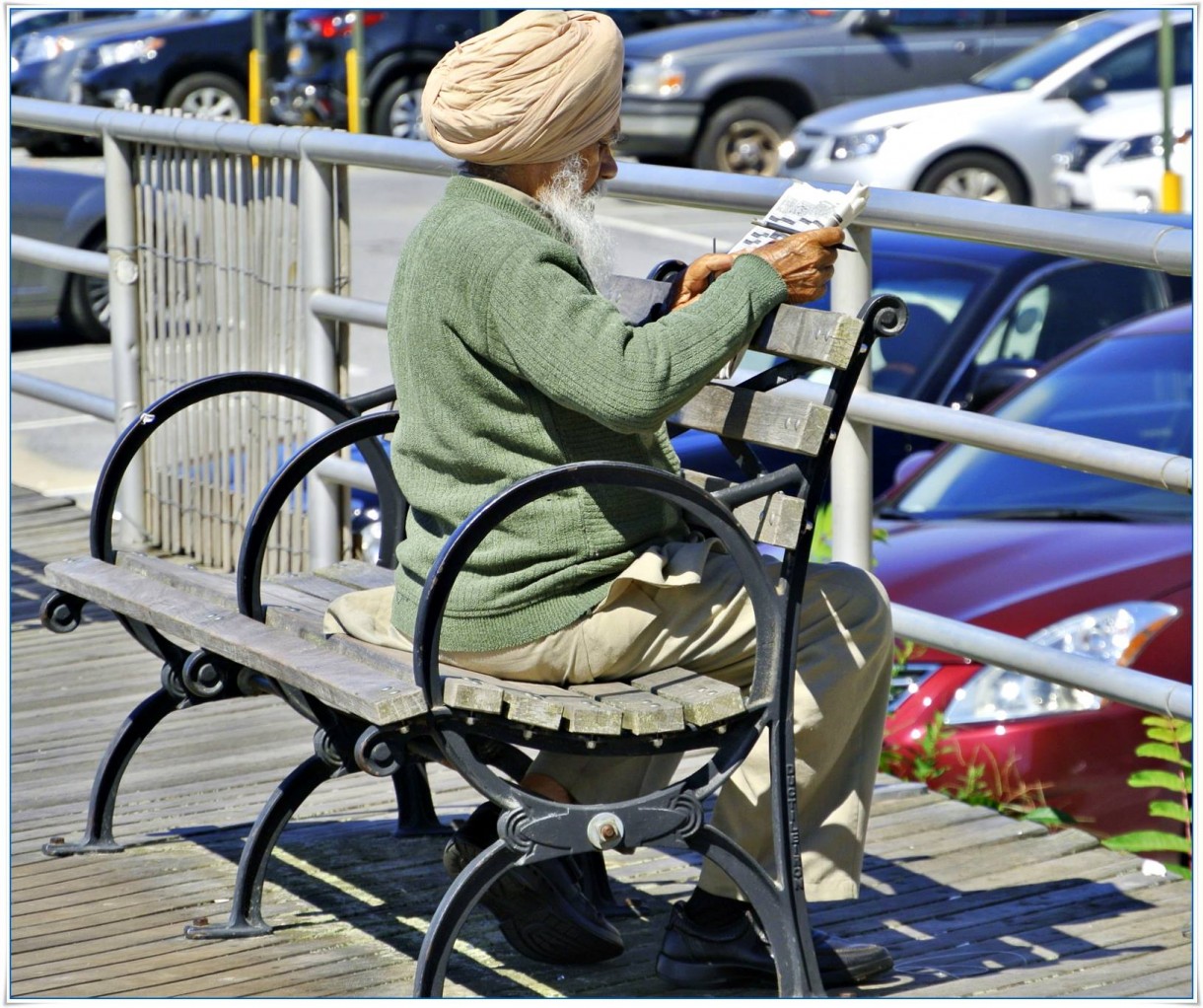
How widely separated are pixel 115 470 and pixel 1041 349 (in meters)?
4.52

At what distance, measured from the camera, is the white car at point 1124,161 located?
16.3 meters

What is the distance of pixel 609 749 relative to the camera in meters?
2.90

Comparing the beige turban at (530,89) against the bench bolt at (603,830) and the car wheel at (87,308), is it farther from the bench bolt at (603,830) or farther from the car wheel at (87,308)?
the car wheel at (87,308)

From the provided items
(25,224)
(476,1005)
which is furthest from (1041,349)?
(25,224)

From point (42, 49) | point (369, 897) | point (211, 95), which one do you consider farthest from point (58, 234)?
point (211, 95)

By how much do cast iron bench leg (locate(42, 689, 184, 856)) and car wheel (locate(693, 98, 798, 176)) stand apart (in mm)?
17067

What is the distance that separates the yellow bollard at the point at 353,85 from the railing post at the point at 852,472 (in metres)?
19.1

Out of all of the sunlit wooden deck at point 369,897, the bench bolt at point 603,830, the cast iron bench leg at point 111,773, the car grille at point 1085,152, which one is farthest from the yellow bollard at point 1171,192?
the bench bolt at point 603,830

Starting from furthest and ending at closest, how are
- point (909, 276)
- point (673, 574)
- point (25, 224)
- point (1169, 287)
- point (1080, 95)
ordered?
point (1080, 95) → point (25, 224) → point (1169, 287) → point (909, 276) → point (673, 574)

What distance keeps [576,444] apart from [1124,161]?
1454 centimetres

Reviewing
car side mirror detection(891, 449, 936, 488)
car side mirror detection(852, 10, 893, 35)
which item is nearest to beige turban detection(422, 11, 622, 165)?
car side mirror detection(891, 449, 936, 488)

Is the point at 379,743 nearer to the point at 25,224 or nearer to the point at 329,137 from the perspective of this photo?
the point at 329,137

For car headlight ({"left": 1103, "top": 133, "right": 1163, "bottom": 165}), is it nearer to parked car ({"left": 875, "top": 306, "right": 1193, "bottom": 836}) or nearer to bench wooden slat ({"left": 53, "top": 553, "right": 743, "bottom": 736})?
parked car ({"left": 875, "top": 306, "right": 1193, "bottom": 836})

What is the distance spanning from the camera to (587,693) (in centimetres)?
298
